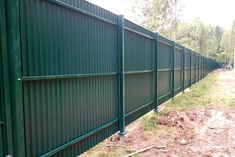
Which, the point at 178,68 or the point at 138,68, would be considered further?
the point at 178,68

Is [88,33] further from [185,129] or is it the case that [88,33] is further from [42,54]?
[185,129]

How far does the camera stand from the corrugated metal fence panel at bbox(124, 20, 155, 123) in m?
5.85

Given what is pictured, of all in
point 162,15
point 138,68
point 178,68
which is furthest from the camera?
point 162,15

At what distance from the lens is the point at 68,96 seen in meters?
3.62

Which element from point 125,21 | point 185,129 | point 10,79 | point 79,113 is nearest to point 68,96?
point 79,113

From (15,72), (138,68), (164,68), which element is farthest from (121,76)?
(164,68)

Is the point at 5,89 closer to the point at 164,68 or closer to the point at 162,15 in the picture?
the point at 164,68

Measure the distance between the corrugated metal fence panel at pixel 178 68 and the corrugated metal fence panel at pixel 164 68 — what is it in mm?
1214

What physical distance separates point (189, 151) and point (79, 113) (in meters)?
2.28

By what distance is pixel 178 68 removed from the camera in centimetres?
1234

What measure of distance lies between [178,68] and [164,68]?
3.00 m

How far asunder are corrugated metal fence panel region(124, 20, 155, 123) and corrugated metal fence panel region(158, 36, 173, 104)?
0.88m

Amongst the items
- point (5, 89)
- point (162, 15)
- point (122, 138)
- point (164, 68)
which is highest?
point (162, 15)

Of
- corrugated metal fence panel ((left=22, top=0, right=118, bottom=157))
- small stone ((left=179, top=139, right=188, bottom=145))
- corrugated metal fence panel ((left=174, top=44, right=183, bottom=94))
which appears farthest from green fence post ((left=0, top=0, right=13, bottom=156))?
corrugated metal fence panel ((left=174, top=44, right=183, bottom=94))
